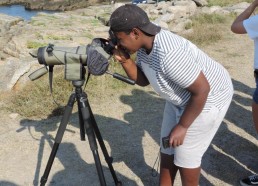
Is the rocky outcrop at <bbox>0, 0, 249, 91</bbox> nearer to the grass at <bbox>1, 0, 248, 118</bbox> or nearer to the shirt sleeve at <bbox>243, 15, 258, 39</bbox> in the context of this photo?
the grass at <bbox>1, 0, 248, 118</bbox>

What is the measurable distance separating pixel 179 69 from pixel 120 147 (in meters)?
2.21

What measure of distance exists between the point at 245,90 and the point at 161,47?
4.07 metres

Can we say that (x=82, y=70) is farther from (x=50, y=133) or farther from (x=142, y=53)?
(x=50, y=133)

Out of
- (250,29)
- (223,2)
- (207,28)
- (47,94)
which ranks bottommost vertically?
(223,2)

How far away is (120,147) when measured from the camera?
4.11m

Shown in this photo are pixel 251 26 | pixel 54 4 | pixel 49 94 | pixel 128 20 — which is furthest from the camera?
pixel 54 4

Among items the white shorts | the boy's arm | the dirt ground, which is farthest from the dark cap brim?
the dirt ground

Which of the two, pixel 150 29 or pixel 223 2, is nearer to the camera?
pixel 150 29

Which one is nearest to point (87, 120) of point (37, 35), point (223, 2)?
point (37, 35)

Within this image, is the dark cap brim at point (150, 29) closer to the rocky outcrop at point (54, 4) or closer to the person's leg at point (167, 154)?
the person's leg at point (167, 154)

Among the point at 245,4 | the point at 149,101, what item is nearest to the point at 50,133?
the point at 149,101

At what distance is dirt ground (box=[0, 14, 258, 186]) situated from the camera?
358 cm

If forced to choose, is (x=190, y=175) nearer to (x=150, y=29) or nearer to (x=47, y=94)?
(x=150, y=29)

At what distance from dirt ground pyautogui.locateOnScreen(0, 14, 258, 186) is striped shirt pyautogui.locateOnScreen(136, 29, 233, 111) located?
1.42m
